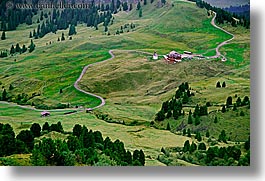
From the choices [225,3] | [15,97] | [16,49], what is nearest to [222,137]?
[225,3]

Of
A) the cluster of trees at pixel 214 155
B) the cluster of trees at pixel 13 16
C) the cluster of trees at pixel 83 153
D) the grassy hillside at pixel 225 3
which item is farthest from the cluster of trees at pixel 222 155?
the cluster of trees at pixel 13 16

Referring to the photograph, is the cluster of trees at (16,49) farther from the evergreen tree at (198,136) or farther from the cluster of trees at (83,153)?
the evergreen tree at (198,136)

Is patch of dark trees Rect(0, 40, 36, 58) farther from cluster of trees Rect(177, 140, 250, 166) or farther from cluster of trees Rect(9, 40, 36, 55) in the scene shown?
cluster of trees Rect(177, 140, 250, 166)

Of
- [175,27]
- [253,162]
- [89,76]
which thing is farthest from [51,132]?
[253,162]

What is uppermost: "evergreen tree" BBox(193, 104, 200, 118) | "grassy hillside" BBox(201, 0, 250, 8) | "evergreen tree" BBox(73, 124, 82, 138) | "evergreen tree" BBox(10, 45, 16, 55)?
"grassy hillside" BBox(201, 0, 250, 8)

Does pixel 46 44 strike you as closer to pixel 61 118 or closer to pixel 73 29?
pixel 73 29

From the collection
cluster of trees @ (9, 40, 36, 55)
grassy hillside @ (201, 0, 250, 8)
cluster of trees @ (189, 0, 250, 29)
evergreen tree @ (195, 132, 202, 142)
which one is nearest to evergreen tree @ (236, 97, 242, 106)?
evergreen tree @ (195, 132, 202, 142)
